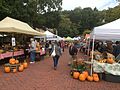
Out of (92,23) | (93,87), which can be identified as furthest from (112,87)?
(92,23)

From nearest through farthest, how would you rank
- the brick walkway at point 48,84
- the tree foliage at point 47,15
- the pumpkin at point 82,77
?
the brick walkway at point 48,84, the pumpkin at point 82,77, the tree foliage at point 47,15

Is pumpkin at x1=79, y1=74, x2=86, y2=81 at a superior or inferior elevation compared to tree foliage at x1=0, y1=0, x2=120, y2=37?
inferior

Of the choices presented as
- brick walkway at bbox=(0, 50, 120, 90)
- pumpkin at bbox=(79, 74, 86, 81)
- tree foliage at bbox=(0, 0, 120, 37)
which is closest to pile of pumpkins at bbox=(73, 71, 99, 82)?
pumpkin at bbox=(79, 74, 86, 81)

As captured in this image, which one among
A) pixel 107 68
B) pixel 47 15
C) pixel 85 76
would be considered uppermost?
pixel 47 15

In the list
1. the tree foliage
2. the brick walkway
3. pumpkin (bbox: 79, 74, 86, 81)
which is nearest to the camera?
the brick walkway

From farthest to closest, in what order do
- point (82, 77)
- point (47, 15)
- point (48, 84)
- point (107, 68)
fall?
point (47, 15), point (107, 68), point (82, 77), point (48, 84)

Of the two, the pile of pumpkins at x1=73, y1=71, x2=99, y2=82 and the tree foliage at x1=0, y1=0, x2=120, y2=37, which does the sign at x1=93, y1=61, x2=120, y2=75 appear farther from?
the tree foliage at x1=0, y1=0, x2=120, y2=37

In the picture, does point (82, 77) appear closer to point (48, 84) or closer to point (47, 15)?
point (48, 84)

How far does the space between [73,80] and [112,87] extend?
2.00 m

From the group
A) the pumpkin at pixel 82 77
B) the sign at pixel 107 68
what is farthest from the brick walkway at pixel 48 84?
the sign at pixel 107 68

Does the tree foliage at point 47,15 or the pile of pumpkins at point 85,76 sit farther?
the tree foliage at point 47,15

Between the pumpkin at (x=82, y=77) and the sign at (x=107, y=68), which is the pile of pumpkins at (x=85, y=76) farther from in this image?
the sign at (x=107, y=68)

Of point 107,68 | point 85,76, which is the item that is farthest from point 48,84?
point 107,68

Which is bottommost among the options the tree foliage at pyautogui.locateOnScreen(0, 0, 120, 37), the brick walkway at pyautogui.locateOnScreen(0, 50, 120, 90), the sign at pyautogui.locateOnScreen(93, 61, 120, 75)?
the brick walkway at pyautogui.locateOnScreen(0, 50, 120, 90)
